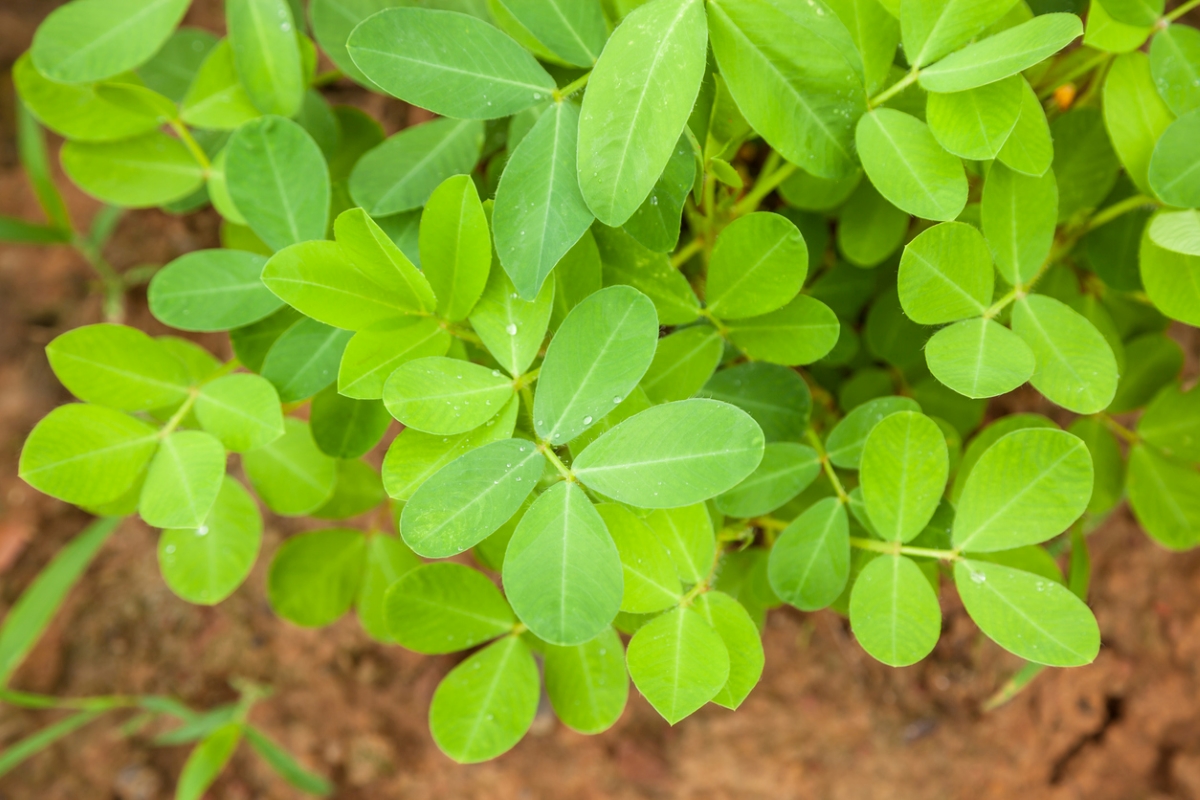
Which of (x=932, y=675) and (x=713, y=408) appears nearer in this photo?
(x=713, y=408)

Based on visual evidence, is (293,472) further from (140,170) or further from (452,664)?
(452,664)

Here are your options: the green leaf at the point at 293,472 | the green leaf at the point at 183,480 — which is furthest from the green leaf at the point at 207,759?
the green leaf at the point at 183,480

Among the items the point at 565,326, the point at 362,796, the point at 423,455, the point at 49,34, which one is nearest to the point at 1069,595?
the point at 565,326

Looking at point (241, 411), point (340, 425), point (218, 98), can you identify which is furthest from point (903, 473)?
point (218, 98)

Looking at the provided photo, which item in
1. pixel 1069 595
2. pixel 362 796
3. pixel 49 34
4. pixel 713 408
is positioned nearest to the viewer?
pixel 713 408

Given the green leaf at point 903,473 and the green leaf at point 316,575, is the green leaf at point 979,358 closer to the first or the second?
Result: the green leaf at point 903,473

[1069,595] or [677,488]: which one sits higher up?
[677,488]

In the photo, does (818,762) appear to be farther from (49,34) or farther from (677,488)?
(49,34)
